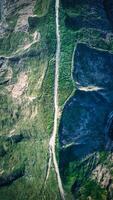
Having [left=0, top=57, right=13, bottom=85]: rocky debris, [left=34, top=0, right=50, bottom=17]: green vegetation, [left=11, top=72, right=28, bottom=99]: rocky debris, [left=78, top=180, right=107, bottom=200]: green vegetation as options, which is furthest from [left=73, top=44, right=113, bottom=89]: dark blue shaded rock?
[left=78, top=180, right=107, bottom=200]: green vegetation

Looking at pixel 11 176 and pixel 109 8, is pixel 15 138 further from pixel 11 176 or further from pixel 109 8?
pixel 109 8

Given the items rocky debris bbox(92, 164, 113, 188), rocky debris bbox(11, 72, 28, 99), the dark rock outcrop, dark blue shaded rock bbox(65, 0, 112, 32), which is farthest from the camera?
dark blue shaded rock bbox(65, 0, 112, 32)

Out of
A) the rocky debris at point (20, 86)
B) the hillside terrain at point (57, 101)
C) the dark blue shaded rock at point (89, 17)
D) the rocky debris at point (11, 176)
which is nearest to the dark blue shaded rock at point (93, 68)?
the hillside terrain at point (57, 101)

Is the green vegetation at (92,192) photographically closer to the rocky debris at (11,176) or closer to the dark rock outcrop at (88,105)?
the dark rock outcrop at (88,105)

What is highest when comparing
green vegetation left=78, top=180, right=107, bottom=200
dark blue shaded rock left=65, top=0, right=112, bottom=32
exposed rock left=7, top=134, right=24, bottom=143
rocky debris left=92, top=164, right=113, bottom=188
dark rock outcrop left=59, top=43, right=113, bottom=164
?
dark blue shaded rock left=65, top=0, right=112, bottom=32

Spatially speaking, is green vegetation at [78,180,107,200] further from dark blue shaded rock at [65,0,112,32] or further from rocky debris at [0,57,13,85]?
dark blue shaded rock at [65,0,112,32]

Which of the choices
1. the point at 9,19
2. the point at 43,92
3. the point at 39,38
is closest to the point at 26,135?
the point at 43,92
